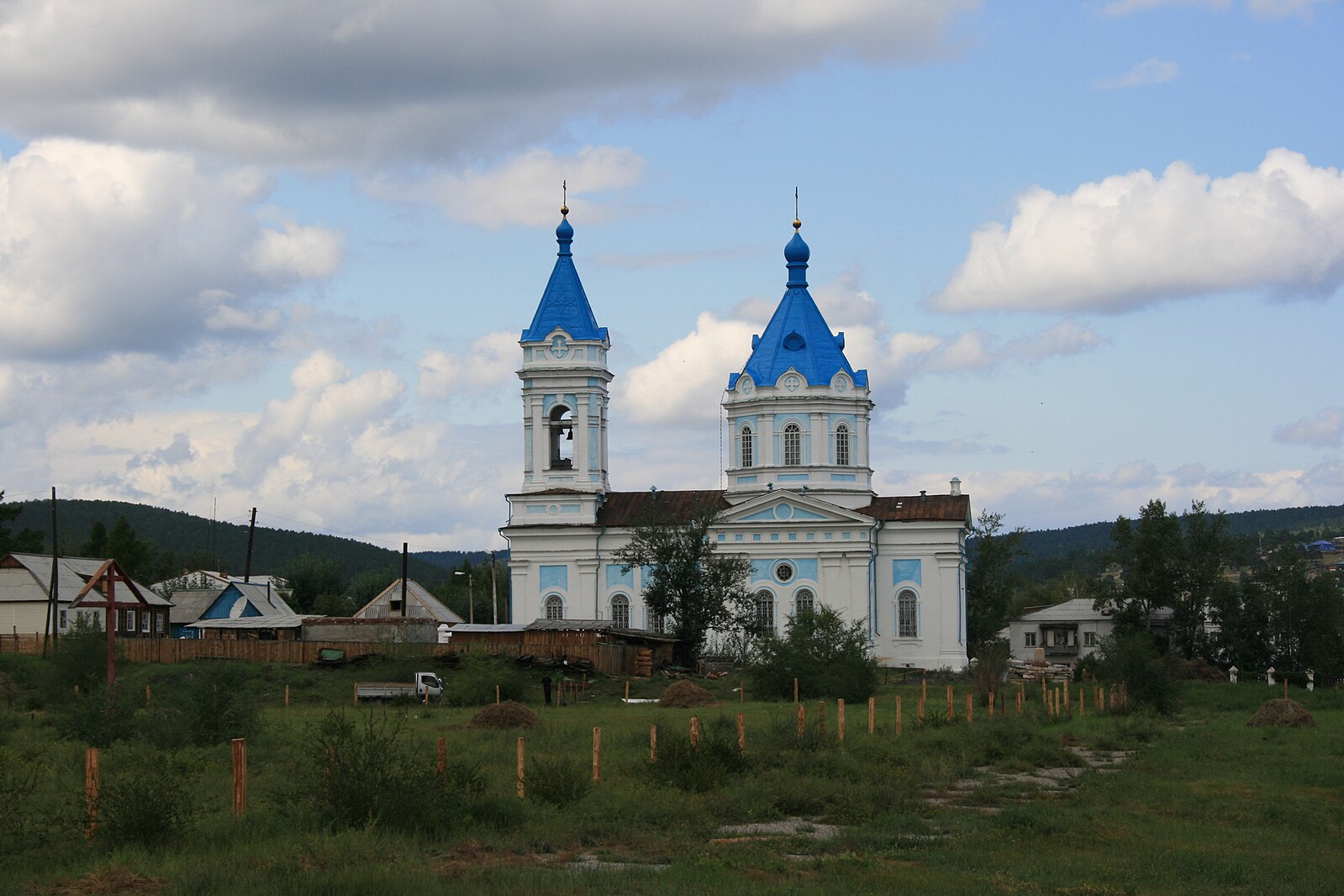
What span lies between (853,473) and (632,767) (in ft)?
142

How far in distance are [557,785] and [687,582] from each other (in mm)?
37398

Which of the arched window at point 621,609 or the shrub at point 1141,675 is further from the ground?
the arched window at point 621,609

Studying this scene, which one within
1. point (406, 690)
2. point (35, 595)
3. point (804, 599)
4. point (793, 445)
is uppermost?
point (793, 445)

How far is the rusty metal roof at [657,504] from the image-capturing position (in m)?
65.5

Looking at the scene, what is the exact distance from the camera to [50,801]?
2033cm

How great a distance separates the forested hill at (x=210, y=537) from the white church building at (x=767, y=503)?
89105mm

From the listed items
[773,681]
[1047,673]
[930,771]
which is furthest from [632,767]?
[1047,673]

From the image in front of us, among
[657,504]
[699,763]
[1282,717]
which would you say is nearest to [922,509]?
[657,504]

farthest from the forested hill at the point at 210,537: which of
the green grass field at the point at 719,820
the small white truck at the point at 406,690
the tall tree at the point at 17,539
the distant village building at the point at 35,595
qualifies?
the green grass field at the point at 719,820

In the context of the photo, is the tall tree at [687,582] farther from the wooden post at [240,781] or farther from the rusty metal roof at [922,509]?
the wooden post at [240,781]

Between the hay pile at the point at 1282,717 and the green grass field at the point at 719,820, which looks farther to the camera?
the hay pile at the point at 1282,717

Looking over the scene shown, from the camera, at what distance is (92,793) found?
17.5m

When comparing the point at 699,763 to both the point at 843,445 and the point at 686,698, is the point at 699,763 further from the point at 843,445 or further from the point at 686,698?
the point at 843,445

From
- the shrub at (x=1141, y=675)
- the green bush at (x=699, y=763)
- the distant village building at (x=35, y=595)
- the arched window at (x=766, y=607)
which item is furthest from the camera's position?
the distant village building at (x=35, y=595)
